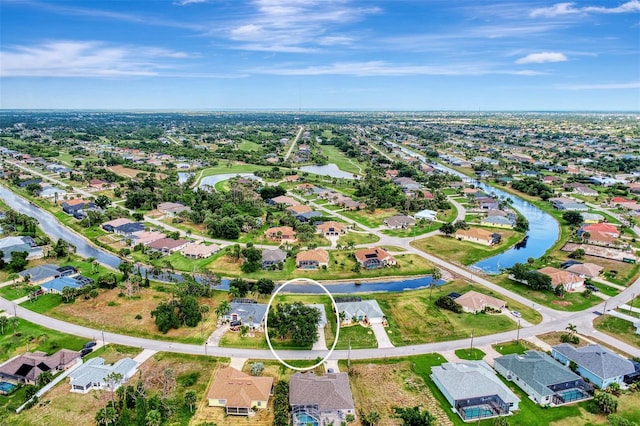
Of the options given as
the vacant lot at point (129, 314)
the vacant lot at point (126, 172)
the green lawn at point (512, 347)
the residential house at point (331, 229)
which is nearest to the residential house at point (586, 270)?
the green lawn at point (512, 347)

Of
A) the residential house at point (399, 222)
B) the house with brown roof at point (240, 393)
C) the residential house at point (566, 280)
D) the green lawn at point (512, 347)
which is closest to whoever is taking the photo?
Result: the house with brown roof at point (240, 393)

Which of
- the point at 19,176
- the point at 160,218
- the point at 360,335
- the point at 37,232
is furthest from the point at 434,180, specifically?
the point at 19,176

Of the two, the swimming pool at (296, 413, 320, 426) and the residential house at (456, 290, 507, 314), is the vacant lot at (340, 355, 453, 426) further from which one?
the residential house at (456, 290, 507, 314)

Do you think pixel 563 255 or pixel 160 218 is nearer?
pixel 563 255

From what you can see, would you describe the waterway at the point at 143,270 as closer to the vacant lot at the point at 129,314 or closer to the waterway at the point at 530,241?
the vacant lot at the point at 129,314

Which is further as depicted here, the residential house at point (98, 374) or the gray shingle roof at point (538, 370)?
the residential house at point (98, 374)

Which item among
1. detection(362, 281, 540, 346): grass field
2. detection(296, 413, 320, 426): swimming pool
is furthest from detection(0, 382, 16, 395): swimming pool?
detection(362, 281, 540, 346): grass field

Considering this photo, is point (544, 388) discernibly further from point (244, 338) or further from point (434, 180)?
point (434, 180)
